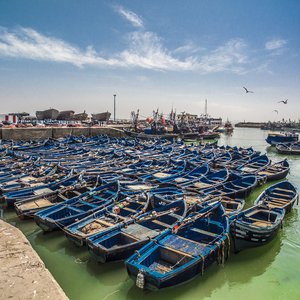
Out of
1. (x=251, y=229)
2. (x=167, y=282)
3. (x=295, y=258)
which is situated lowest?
(x=295, y=258)

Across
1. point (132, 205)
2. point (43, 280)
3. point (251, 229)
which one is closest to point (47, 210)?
point (132, 205)

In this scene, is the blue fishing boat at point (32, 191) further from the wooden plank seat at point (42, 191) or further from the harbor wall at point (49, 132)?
the harbor wall at point (49, 132)

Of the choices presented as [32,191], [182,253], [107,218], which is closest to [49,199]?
[32,191]

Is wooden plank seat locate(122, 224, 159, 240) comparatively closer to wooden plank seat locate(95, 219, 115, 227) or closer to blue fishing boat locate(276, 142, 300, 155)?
wooden plank seat locate(95, 219, 115, 227)

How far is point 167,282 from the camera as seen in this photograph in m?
7.96

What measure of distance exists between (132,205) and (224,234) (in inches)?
202

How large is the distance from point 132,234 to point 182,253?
2.21 m

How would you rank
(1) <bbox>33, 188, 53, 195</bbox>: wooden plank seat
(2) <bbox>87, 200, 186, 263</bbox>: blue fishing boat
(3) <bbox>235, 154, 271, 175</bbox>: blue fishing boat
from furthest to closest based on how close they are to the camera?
(3) <bbox>235, 154, 271, 175</bbox>: blue fishing boat → (1) <bbox>33, 188, 53, 195</bbox>: wooden plank seat → (2) <bbox>87, 200, 186, 263</bbox>: blue fishing boat

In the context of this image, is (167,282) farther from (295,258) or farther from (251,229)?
(295,258)

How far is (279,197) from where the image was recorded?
1563 centimetres

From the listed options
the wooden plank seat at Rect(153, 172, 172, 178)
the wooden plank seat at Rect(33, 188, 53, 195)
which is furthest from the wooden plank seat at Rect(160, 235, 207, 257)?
the wooden plank seat at Rect(153, 172, 172, 178)

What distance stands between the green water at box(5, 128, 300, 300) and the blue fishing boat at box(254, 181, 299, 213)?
242 cm

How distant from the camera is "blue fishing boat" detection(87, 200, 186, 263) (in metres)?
9.29

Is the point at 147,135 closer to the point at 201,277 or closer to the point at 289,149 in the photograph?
the point at 289,149
